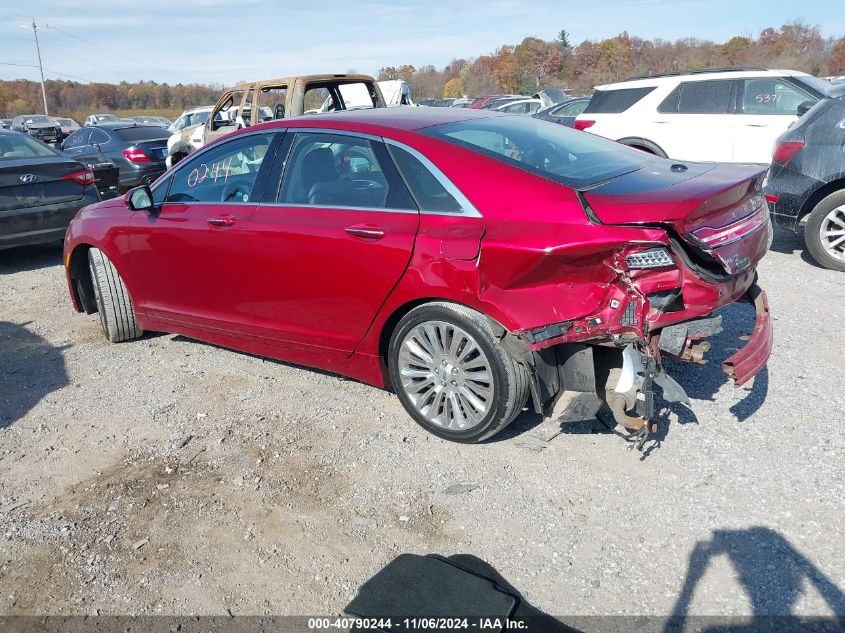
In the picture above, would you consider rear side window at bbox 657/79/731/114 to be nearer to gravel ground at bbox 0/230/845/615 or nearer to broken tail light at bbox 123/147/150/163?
gravel ground at bbox 0/230/845/615

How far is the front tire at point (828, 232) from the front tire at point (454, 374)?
454cm

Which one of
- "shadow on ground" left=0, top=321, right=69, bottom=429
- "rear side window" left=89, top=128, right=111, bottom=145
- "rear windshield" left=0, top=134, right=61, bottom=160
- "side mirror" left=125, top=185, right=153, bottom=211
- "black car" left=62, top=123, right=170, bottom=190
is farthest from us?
"rear side window" left=89, top=128, right=111, bottom=145

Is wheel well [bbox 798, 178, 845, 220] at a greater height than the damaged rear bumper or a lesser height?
greater

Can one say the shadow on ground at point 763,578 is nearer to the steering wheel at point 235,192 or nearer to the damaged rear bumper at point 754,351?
the damaged rear bumper at point 754,351

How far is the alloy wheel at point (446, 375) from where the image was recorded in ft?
11.7

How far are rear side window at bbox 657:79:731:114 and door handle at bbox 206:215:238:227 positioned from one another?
6.91 meters

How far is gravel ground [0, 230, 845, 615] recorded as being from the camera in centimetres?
277

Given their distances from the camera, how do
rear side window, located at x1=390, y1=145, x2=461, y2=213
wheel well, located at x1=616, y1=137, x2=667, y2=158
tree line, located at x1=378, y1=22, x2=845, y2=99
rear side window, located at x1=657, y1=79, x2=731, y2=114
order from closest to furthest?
rear side window, located at x1=390, y1=145, x2=461, y2=213
rear side window, located at x1=657, y1=79, x2=731, y2=114
wheel well, located at x1=616, y1=137, x2=667, y2=158
tree line, located at x1=378, y1=22, x2=845, y2=99

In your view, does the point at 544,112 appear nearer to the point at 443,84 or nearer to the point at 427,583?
the point at 427,583

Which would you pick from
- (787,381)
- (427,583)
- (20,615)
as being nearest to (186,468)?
(20,615)

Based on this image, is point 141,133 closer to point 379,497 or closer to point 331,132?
point 331,132

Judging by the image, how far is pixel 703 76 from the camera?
9.16 metres

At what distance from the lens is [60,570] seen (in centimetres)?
299

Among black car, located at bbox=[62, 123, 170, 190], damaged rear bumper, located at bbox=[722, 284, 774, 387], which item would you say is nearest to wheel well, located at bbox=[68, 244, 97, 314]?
damaged rear bumper, located at bbox=[722, 284, 774, 387]
